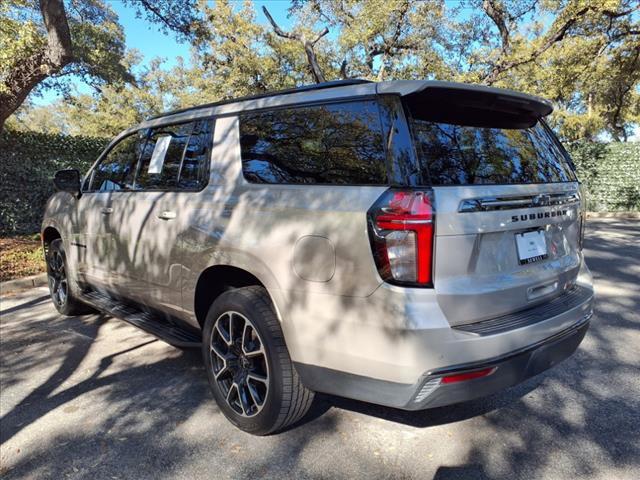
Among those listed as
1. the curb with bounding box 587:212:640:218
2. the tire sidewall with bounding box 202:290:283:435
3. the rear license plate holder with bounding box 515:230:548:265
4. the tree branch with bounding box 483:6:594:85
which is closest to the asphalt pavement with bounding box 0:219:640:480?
→ the tire sidewall with bounding box 202:290:283:435

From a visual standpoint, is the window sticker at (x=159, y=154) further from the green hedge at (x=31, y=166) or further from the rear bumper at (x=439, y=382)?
→ the green hedge at (x=31, y=166)

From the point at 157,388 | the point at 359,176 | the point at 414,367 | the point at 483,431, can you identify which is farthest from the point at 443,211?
the point at 157,388

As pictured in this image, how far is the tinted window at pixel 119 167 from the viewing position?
3.87m

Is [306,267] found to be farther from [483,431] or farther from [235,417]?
[483,431]

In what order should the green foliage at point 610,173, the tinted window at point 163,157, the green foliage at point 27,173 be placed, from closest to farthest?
the tinted window at point 163,157 → the green foliage at point 27,173 → the green foliage at point 610,173

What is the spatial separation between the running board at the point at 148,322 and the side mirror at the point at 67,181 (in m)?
1.03

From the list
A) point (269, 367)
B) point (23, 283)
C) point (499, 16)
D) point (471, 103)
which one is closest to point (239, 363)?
point (269, 367)

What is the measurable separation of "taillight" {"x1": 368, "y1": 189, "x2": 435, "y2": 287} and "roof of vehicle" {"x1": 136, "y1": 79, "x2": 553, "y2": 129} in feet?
1.82

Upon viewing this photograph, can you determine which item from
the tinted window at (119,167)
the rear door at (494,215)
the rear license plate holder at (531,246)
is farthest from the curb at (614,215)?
the tinted window at (119,167)

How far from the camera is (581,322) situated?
2.64 meters

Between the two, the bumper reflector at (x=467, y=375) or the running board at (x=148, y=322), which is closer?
the bumper reflector at (x=467, y=375)

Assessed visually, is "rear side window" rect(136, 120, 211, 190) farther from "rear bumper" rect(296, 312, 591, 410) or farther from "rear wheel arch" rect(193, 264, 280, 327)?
"rear bumper" rect(296, 312, 591, 410)

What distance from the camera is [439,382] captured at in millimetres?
2035

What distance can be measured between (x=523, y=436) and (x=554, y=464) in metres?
0.27
